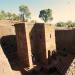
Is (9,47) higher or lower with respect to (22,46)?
lower

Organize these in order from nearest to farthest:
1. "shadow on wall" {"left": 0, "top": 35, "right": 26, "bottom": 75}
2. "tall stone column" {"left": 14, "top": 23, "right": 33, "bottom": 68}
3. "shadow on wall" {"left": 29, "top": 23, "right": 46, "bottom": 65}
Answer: "tall stone column" {"left": 14, "top": 23, "right": 33, "bottom": 68}, "shadow on wall" {"left": 29, "top": 23, "right": 46, "bottom": 65}, "shadow on wall" {"left": 0, "top": 35, "right": 26, "bottom": 75}

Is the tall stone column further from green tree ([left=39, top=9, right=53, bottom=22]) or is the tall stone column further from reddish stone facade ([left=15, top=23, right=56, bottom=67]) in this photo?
green tree ([left=39, top=9, right=53, bottom=22])

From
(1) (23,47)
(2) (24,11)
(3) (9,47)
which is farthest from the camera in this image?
(2) (24,11)

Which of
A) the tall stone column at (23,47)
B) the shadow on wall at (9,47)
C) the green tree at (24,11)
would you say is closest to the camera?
the tall stone column at (23,47)

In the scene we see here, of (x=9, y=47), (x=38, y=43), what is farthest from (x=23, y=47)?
(x=9, y=47)

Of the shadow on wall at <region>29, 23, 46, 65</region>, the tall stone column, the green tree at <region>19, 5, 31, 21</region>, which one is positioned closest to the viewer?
the tall stone column

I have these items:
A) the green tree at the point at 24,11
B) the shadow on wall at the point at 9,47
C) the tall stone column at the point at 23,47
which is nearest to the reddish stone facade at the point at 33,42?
the tall stone column at the point at 23,47

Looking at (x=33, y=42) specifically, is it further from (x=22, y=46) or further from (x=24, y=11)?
(x=24, y=11)

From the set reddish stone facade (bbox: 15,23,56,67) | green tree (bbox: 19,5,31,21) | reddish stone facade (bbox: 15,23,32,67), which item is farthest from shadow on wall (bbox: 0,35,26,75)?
green tree (bbox: 19,5,31,21)

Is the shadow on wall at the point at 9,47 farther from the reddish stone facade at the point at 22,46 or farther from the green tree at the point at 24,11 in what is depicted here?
the green tree at the point at 24,11

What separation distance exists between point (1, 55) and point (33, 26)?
766 centimetres

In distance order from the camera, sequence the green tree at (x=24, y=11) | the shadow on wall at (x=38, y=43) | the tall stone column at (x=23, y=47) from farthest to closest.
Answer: the green tree at (x=24, y=11)
the shadow on wall at (x=38, y=43)
the tall stone column at (x=23, y=47)

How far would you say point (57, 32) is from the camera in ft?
68.3

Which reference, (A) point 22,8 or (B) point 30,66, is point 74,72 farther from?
(A) point 22,8
